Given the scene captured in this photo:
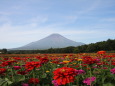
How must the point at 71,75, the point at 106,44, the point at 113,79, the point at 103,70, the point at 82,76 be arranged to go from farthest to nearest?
the point at 106,44
the point at 103,70
the point at 82,76
the point at 113,79
the point at 71,75

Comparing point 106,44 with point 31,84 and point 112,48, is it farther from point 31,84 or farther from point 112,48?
point 31,84

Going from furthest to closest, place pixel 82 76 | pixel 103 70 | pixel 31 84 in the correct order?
pixel 103 70 → pixel 82 76 → pixel 31 84

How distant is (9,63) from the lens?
138 inches

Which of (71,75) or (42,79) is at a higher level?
(71,75)

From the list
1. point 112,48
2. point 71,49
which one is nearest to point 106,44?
point 112,48

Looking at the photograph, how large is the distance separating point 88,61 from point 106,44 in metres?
44.0

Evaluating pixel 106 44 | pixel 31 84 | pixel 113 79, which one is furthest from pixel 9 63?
pixel 106 44

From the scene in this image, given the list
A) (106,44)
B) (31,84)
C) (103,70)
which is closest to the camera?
(31,84)

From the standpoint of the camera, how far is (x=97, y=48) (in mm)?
46469

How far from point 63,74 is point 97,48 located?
45940 mm

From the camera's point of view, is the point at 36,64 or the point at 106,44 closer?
the point at 36,64

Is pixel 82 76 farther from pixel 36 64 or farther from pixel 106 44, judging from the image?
pixel 106 44

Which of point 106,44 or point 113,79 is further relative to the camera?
point 106,44

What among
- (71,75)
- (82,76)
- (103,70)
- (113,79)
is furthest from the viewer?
(103,70)
